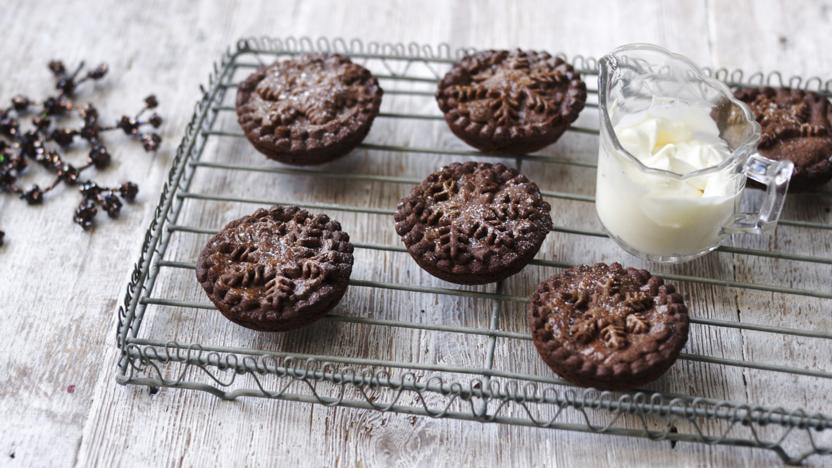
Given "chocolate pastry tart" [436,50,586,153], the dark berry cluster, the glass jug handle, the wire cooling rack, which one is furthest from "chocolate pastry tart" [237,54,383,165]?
the glass jug handle

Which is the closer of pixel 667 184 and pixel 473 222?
pixel 667 184

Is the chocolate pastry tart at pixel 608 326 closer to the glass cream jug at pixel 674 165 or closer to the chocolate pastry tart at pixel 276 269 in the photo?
the glass cream jug at pixel 674 165

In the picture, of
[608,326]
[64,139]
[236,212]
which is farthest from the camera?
[64,139]

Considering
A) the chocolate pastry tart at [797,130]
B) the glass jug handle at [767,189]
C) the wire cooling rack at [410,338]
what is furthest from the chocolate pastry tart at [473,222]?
the chocolate pastry tart at [797,130]

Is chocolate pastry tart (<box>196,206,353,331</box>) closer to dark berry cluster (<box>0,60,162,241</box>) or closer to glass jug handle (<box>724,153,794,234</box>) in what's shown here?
dark berry cluster (<box>0,60,162,241</box>)

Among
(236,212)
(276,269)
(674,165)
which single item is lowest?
(236,212)

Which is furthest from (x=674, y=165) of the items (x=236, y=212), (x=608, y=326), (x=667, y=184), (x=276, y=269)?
(x=236, y=212)

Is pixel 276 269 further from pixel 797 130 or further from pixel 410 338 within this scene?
pixel 797 130
